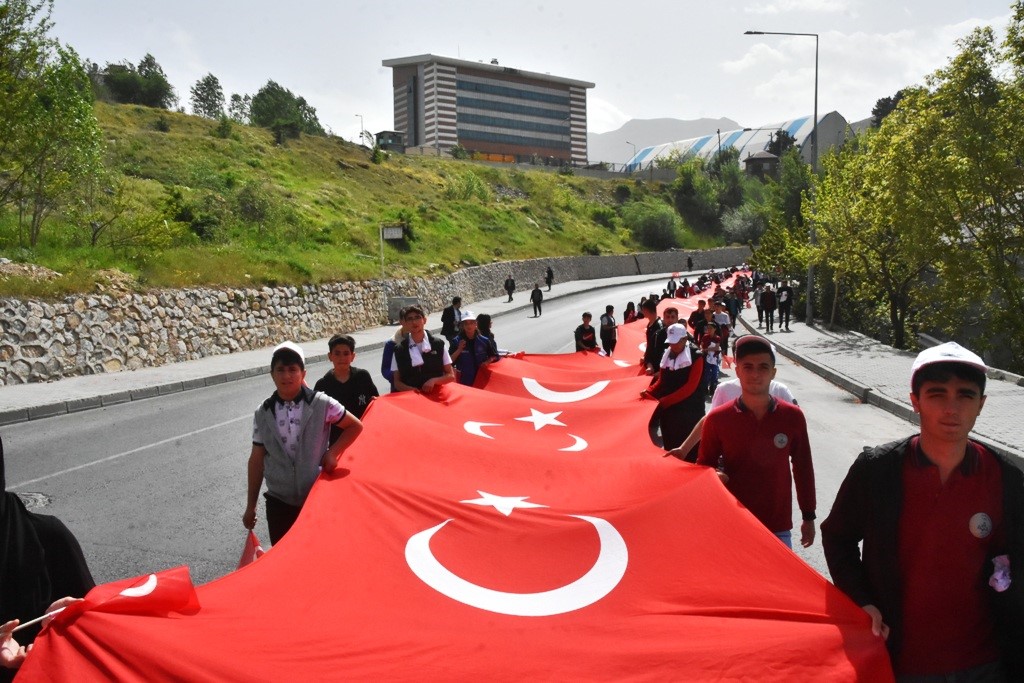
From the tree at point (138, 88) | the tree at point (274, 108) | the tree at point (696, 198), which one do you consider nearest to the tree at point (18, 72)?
the tree at point (138, 88)

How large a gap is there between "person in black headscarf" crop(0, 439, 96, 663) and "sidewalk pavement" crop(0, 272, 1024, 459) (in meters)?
10.8

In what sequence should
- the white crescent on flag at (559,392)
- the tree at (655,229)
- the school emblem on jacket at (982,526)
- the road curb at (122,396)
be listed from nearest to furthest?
the school emblem on jacket at (982,526) → the white crescent on flag at (559,392) → the road curb at (122,396) → the tree at (655,229)

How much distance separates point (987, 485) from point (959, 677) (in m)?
0.68

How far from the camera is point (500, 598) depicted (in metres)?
4.38

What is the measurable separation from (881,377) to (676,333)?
13025 mm

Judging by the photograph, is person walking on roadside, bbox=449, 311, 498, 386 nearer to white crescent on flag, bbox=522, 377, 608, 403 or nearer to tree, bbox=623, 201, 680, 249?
white crescent on flag, bbox=522, 377, 608, 403

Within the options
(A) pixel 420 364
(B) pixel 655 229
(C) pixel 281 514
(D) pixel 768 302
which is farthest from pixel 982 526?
(B) pixel 655 229

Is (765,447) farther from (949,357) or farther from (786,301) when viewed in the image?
(786,301)

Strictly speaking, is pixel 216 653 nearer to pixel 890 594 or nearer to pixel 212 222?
pixel 890 594

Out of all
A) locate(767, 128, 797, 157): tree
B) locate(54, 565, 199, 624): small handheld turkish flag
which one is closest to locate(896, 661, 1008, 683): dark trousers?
locate(54, 565, 199, 624): small handheld turkish flag

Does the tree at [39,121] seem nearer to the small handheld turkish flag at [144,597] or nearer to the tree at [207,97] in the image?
the small handheld turkish flag at [144,597]

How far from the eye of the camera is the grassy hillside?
2711cm

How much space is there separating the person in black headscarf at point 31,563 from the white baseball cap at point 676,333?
6.06m

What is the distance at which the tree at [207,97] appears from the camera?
10206 cm
